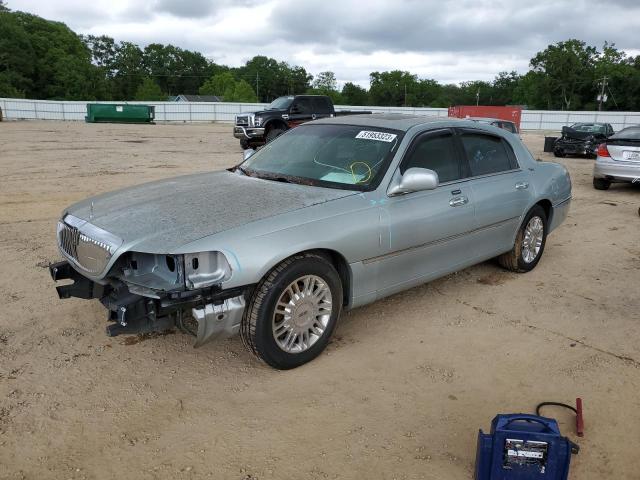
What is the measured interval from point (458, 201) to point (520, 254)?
56.5 inches

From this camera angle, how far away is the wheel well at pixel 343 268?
3633 millimetres

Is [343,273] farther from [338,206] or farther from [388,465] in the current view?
[388,465]

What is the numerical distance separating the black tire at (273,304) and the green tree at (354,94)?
109 meters

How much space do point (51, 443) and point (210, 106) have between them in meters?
43.1

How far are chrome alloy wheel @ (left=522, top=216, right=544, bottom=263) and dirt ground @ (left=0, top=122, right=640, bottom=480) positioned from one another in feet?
0.89

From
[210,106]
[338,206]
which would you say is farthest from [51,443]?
[210,106]

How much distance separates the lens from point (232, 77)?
4252 inches

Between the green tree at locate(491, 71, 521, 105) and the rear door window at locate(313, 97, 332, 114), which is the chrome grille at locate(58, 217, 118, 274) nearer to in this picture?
the rear door window at locate(313, 97, 332, 114)

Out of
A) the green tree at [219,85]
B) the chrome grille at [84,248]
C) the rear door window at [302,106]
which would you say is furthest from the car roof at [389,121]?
the green tree at [219,85]

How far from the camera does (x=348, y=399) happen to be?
324 cm

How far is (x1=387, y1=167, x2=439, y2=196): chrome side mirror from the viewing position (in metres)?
3.86

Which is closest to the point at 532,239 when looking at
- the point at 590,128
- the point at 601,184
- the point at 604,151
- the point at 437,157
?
the point at 437,157

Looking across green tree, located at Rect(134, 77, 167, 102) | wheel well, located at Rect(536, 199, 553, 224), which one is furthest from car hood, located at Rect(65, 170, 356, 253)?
green tree, located at Rect(134, 77, 167, 102)

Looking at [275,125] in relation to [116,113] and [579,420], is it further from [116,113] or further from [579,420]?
[116,113]
